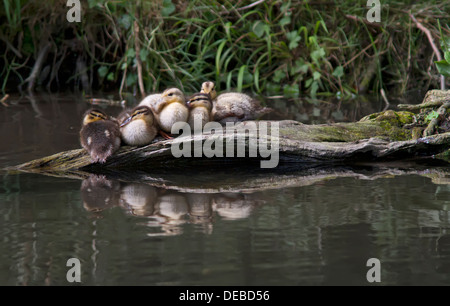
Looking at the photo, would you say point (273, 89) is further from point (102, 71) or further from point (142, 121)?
point (142, 121)

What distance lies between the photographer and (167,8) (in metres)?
8.35

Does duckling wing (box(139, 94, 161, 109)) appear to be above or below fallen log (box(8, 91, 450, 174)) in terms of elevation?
above

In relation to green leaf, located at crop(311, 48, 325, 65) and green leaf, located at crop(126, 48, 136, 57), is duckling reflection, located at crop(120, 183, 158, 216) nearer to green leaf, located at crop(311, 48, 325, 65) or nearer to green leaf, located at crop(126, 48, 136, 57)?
green leaf, located at crop(126, 48, 136, 57)

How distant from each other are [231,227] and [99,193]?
1.12 m

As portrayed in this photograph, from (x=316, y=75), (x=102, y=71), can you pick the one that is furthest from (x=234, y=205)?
(x=102, y=71)

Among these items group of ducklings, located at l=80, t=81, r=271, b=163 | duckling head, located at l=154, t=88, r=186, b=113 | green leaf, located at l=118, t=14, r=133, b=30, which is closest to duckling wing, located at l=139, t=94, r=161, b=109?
group of ducklings, located at l=80, t=81, r=271, b=163

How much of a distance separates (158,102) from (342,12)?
4.32m

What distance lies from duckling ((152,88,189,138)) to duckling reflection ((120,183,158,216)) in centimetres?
80

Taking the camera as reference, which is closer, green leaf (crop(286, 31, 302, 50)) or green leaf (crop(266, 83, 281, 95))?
green leaf (crop(286, 31, 302, 50))

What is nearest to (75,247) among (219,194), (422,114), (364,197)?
(219,194)

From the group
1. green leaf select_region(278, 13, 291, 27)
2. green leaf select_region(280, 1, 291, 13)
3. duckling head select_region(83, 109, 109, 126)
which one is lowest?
duckling head select_region(83, 109, 109, 126)

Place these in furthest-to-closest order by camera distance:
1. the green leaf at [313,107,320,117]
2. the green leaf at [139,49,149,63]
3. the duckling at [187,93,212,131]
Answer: the green leaf at [139,49,149,63], the green leaf at [313,107,320,117], the duckling at [187,93,212,131]

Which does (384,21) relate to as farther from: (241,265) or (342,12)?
(241,265)

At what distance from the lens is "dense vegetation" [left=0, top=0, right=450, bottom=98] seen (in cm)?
844
